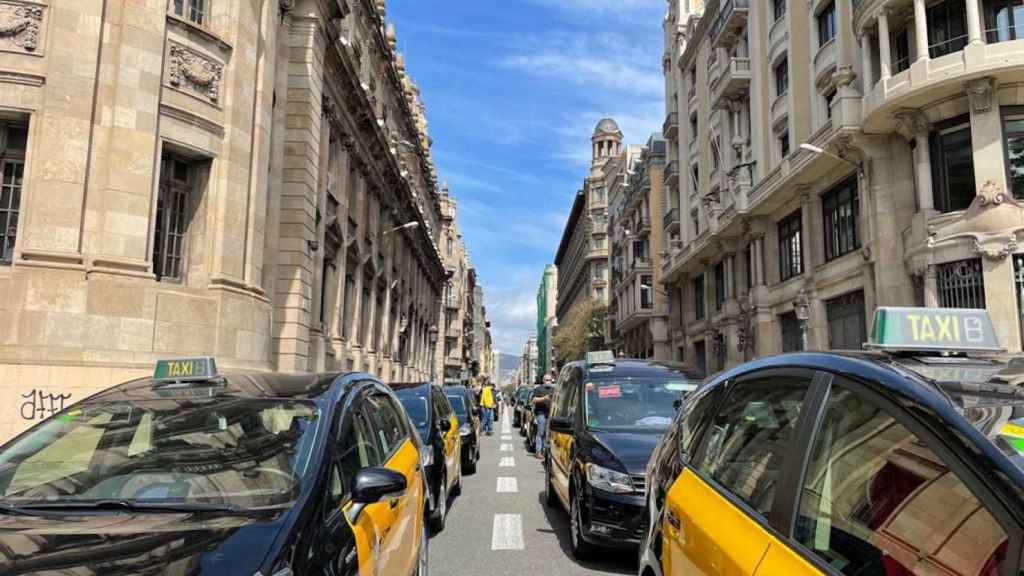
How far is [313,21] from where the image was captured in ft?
68.3

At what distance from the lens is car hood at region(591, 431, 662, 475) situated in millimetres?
6193

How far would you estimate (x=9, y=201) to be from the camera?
13367 millimetres

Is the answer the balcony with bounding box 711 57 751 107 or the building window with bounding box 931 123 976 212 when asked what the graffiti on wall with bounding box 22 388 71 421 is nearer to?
the building window with bounding box 931 123 976 212

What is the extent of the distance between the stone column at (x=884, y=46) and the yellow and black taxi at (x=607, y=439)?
15.7m

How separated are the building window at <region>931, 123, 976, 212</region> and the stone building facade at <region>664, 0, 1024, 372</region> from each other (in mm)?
38

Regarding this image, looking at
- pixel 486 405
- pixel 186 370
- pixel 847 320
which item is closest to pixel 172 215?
pixel 186 370

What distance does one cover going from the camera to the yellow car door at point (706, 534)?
2.30 m

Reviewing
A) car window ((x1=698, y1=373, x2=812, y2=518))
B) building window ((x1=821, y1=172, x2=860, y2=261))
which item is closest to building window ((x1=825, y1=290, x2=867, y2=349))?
building window ((x1=821, y1=172, x2=860, y2=261))

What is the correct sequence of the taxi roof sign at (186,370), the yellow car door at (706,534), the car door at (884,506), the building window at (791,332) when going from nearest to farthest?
1. the car door at (884,506)
2. the yellow car door at (706,534)
3. the taxi roof sign at (186,370)
4. the building window at (791,332)

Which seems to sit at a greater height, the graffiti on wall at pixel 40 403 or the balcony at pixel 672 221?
the balcony at pixel 672 221

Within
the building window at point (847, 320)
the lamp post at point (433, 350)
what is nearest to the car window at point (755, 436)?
the building window at point (847, 320)

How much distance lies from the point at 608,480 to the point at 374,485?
334 centimetres

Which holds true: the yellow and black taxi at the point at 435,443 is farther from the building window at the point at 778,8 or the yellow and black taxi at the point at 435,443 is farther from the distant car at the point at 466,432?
the building window at the point at 778,8

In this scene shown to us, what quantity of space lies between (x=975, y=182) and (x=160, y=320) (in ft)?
64.5
